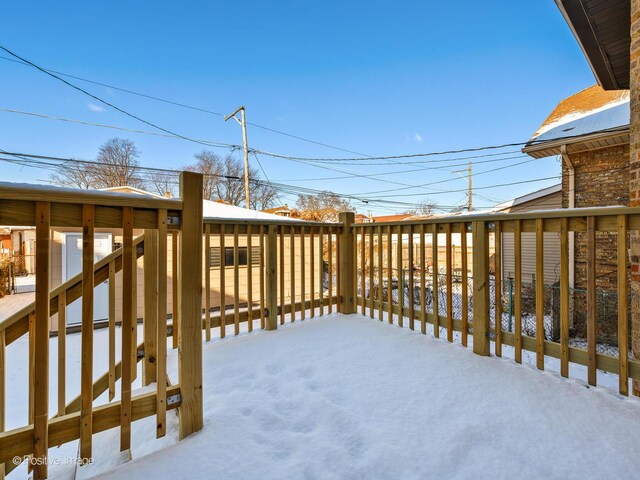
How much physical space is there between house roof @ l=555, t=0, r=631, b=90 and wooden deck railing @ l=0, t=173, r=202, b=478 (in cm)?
396

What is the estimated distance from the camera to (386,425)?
1713 mm

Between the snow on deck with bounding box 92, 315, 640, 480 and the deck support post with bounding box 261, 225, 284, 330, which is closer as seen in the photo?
the snow on deck with bounding box 92, 315, 640, 480

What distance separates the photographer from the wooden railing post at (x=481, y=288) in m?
2.63

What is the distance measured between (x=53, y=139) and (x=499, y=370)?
1686cm

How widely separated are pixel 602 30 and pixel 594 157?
4.29 metres

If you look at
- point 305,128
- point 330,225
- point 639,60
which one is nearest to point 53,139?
point 305,128

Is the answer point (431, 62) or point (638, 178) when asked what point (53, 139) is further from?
point (638, 178)

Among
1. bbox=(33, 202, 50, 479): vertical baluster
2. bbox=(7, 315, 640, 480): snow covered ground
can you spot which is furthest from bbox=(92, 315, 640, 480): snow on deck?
bbox=(33, 202, 50, 479): vertical baluster

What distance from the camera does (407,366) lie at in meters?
2.43

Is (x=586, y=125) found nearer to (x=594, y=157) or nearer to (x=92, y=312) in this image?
(x=594, y=157)

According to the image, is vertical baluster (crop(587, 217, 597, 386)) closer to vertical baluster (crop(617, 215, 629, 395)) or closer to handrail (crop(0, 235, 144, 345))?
vertical baluster (crop(617, 215, 629, 395))

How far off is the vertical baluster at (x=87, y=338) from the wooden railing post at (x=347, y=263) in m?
3.04

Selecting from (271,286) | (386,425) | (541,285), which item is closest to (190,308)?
(386,425)

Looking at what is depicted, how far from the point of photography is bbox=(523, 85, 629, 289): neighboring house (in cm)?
593
